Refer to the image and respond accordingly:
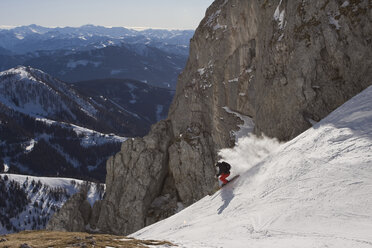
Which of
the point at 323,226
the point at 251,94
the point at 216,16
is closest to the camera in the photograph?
the point at 323,226

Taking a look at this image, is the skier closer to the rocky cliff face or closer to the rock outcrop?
the rocky cliff face

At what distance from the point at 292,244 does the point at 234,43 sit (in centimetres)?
4089

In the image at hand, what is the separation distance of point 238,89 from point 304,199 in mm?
31622

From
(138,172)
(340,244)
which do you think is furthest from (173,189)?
(340,244)

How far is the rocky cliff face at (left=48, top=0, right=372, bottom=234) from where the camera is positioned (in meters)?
28.7

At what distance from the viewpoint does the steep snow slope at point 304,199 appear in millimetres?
14531

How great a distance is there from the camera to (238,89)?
156ft

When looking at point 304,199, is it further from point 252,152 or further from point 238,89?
point 238,89

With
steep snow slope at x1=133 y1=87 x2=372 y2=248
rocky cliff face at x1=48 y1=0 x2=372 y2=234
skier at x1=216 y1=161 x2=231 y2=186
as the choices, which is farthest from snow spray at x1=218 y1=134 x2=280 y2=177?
steep snow slope at x1=133 y1=87 x2=372 y2=248

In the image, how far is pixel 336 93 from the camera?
2822cm

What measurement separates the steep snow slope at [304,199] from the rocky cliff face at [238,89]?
247 inches

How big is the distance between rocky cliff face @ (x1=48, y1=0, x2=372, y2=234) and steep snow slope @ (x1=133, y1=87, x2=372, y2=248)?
247 inches

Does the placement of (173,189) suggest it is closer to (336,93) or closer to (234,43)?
(234,43)

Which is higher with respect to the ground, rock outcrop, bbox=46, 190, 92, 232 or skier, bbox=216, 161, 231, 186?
skier, bbox=216, 161, 231, 186
